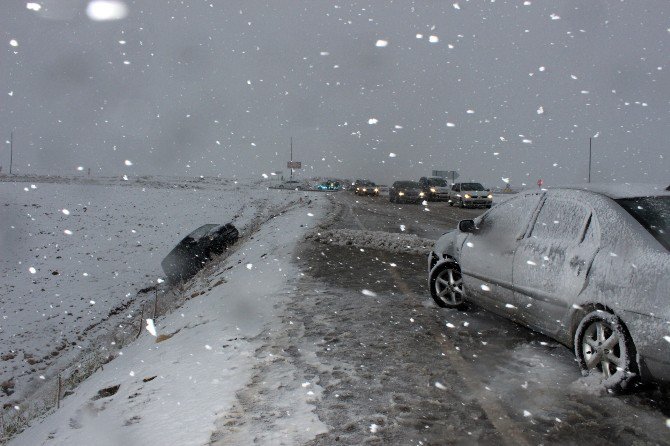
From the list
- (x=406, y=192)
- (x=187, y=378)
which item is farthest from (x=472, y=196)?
(x=187, y=378)

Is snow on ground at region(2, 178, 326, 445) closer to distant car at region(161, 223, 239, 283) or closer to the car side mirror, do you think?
the car side mirror

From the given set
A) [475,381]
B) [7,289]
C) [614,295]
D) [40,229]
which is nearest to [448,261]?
[475,381]

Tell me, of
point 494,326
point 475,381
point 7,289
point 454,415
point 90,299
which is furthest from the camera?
point 7,289

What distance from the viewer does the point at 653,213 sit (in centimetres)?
406

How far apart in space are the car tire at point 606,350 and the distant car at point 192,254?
45.1ft

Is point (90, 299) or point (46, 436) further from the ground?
point (46, 436)

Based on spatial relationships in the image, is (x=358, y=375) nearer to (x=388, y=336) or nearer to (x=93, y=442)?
(x=388, y=336)

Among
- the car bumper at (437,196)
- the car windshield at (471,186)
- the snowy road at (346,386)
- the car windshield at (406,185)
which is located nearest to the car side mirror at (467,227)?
the snowy road at (346,386)

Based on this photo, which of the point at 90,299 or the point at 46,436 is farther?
the point at 90,299

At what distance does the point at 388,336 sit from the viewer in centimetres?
575

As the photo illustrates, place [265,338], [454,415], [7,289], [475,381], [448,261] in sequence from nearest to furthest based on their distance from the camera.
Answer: [454,415] → [475,381] → [265,338] → [448,261] → [7,289]

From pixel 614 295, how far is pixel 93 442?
4.35 meters

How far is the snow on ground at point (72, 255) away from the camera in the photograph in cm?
1452

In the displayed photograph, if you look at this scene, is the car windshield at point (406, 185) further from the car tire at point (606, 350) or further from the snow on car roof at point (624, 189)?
the car tire at point (606, 350)
